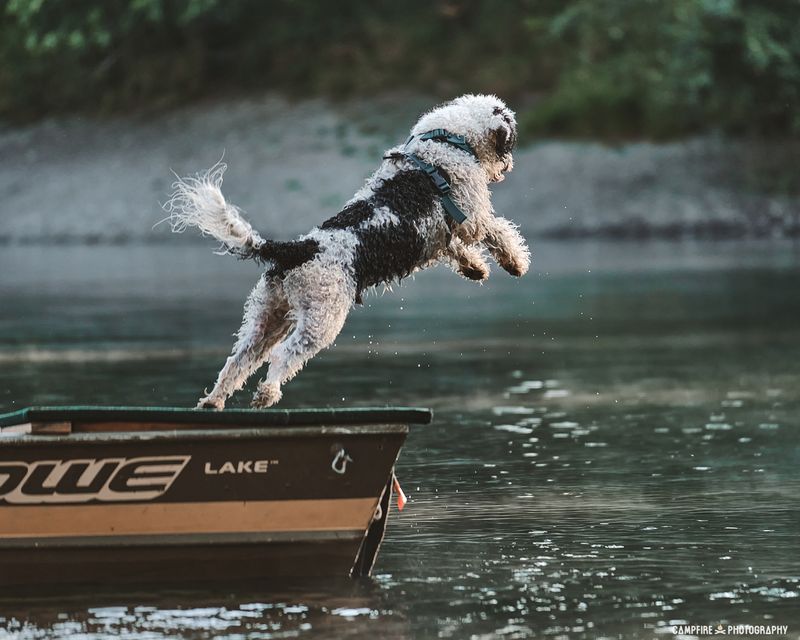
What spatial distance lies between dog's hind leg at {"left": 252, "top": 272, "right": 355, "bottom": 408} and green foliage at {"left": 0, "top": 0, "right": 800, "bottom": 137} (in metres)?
25.5

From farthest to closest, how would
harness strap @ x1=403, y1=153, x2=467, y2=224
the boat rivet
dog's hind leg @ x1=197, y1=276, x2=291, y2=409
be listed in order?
harness strap @ x1=403, y1=153, x2=467, y2=224 → dog's hind leg @ x1=197, y1=276, x2=291, y2=409 → the boat rivet

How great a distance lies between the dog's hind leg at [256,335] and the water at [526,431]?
1145 mm

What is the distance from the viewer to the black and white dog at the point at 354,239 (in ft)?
30.3

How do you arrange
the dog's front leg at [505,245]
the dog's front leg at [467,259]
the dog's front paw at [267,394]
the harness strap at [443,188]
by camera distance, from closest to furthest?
the dog's front paw at [267,394] < the harness strap at [443,188] < the dog's front leg at [467,259] < the dog's front leg at [505,245]

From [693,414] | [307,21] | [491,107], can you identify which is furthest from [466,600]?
[307,21]

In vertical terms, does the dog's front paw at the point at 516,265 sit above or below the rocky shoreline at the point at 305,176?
below

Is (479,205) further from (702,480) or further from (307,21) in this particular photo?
(307,21)

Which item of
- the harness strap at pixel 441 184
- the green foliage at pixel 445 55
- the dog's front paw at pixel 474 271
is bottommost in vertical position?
the dog's front paw at pixel 474 271

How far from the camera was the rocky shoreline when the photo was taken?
34.4 meters

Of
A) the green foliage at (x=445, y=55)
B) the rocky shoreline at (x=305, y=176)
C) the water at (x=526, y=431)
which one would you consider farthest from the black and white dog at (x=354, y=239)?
the green foliage at (x=445, y=55)
